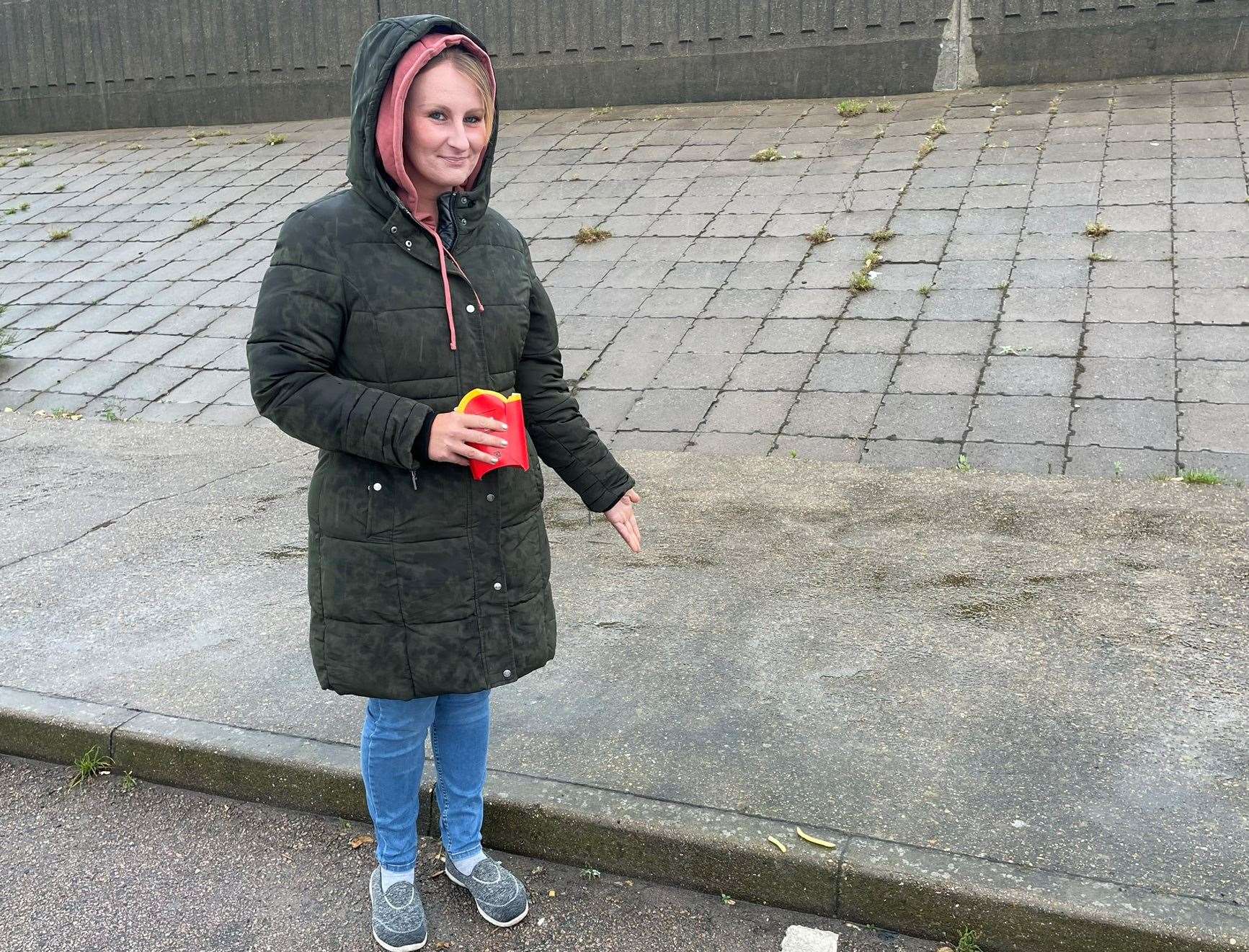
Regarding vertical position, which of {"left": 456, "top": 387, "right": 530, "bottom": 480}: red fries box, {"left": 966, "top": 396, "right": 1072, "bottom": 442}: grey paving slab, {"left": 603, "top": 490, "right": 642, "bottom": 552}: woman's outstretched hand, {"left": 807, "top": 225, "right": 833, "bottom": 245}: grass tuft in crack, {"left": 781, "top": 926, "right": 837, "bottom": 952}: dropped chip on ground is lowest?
{"left": 781, "top": 926, "right": 837, "bottom": 952}: dropped chip on ground

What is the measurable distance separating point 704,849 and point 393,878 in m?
0.74

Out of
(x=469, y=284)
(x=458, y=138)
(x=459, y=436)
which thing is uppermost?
(x=458, y=138)

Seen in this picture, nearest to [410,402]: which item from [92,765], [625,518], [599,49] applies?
[625,518]

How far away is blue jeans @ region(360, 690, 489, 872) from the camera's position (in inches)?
108

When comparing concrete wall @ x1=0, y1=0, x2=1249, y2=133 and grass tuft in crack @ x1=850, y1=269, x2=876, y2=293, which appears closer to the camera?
grass tuft in crack @ x1=850, y1=269, x2=876, y2=293

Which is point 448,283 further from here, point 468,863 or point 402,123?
point 468,863

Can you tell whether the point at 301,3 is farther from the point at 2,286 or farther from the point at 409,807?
the point at 409,807

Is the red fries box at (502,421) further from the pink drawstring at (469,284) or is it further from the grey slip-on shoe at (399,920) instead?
the grey slip-on shoe at (399,920)

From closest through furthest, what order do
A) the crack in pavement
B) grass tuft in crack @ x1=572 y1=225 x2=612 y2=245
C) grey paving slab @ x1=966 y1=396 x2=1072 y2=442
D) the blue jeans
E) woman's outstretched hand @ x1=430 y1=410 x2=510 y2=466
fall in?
woman's outstretched hand @ x1=430 y1=410 x2=510 y2=466 → the blue jeans → the crack in pavement → grey paving slab @ x1=966 y1=396 x2=1072 y2=442 → grass tuft in crack @ x1=572 y1=225 x2=612 y2=245

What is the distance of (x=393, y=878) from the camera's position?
2855 millimetres

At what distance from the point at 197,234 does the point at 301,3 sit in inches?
151

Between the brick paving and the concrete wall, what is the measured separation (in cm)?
30

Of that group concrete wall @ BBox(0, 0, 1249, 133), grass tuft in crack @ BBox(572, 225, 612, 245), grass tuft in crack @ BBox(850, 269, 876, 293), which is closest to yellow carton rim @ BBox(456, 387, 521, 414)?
grass tuft in crack @ BBox(850, 269, 876, 293)

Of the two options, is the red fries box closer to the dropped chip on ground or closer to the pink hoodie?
the pink hoodie
